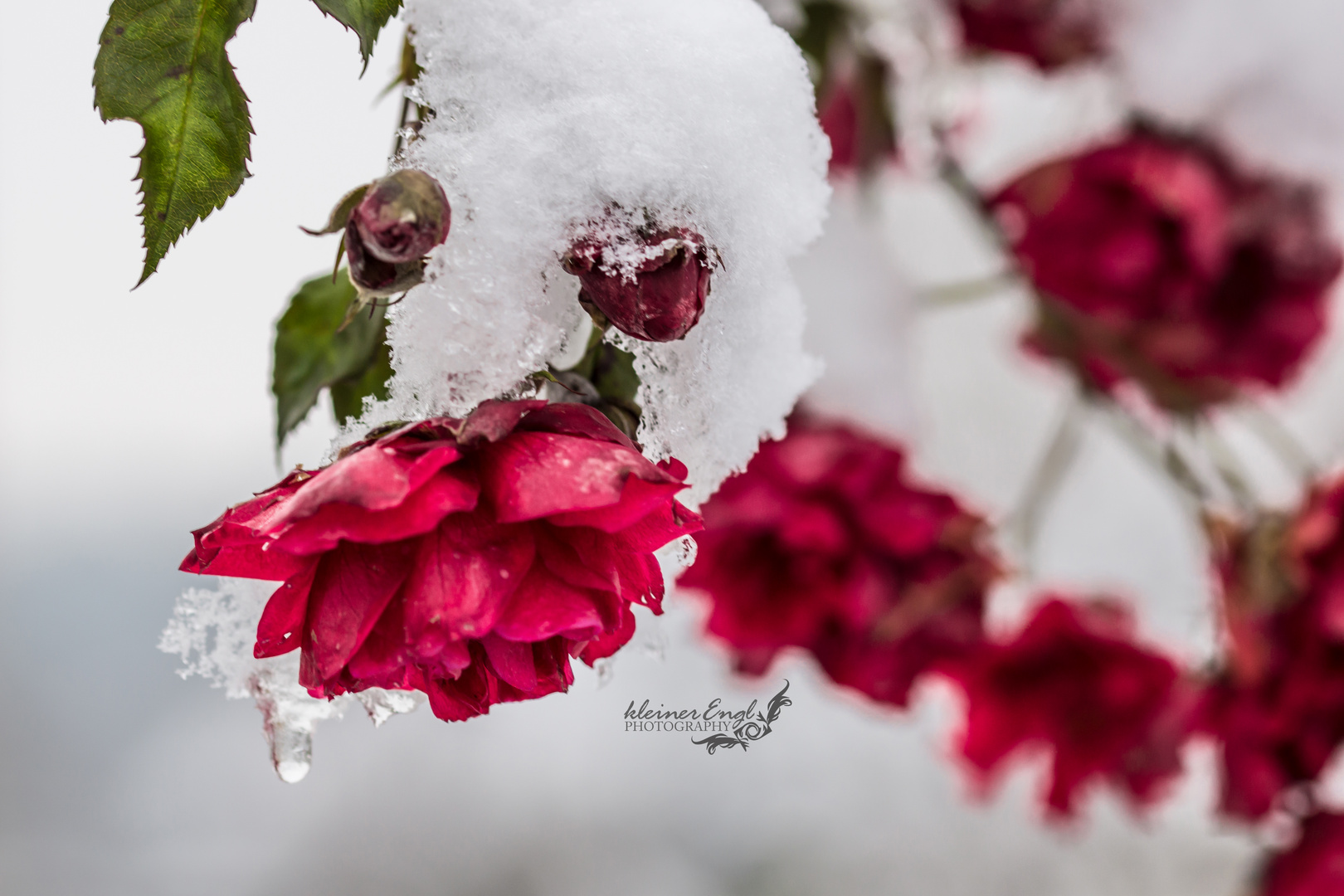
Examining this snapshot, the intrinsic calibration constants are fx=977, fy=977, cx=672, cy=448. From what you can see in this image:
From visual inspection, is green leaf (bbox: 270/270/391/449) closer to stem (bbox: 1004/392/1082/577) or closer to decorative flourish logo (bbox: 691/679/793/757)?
decorative flourish logo (bbox: 691/679/793/757)

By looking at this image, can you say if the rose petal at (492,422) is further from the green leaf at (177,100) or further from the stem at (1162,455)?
the stem at (1162,455)

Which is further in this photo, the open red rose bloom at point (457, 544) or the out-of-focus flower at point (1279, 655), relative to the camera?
the out-of-focus flower at point (1279, 655)

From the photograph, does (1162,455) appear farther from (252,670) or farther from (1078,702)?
(252,670)

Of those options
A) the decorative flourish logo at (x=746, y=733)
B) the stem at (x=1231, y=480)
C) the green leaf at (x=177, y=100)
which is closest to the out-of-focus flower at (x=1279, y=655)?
the stem at (x=1231, y=480)

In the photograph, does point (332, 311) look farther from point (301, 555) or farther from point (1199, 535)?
point (1199, 535)

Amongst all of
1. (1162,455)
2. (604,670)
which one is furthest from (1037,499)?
(604,670)
